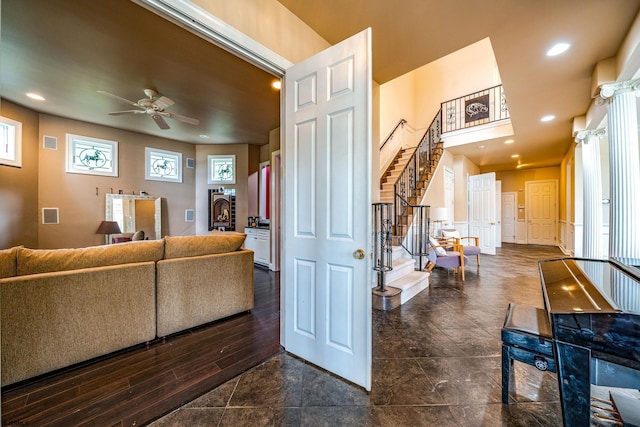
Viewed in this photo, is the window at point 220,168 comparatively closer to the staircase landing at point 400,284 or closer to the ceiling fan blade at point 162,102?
Answer: the ceiling fan blade at point 162,102

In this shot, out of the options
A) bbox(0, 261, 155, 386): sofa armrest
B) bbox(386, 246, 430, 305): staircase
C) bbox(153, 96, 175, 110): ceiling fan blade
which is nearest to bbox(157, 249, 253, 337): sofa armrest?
bbox(0, 261, 155, 386): sofa armrest

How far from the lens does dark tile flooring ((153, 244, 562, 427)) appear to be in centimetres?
145

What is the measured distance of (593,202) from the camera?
401 cm

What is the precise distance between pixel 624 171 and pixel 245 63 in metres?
4.52

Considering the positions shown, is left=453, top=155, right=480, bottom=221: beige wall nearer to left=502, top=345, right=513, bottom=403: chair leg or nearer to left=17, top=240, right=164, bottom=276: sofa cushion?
left=502, top=345, right=513, bottom=403: chair leg

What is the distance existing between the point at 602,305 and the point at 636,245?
2710 mm

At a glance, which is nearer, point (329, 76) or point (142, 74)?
point (329, 76)

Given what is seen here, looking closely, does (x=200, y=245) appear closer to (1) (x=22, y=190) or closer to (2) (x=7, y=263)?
(2) (x=7, y=263)

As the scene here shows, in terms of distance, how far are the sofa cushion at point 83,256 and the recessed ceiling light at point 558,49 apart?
188 inches

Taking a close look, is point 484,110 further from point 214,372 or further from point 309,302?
point 214,372

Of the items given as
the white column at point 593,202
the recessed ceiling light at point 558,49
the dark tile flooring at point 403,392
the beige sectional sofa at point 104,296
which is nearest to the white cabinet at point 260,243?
the beige sectional sofa at point 104,296

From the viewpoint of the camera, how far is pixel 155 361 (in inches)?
79.8

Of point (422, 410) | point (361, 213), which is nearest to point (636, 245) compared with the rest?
point (422, 410)

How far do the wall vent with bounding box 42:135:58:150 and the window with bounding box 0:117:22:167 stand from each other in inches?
14.7
